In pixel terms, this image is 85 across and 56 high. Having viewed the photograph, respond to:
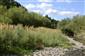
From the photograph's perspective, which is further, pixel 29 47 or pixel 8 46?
pixel 29 47


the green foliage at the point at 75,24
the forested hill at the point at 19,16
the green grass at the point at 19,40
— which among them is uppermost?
the green grass at the point at 19,40

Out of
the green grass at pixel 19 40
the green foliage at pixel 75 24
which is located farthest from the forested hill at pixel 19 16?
the green grass at pixel 19 40

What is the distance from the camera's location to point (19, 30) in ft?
70.1

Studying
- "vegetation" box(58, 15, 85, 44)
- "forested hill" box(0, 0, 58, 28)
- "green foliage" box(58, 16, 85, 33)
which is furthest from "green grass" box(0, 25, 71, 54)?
"green foliage" box(58, 16, 85, 33)

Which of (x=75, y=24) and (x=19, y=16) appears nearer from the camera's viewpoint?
(x=19, y=16)

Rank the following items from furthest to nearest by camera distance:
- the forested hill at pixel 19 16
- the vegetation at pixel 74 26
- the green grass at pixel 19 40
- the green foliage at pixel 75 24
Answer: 1. the green foliage at pixel 75 24
2. the forested hill at pixel 19 16
3. the vegetation at pixel 74 26
4. the green grass at pixel 19 40

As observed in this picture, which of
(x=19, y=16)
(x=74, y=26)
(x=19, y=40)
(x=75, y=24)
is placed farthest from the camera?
(x=75, y=24)

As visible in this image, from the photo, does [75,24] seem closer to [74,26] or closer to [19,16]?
[74,26]

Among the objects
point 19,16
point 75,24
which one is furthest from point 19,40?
point 75,24

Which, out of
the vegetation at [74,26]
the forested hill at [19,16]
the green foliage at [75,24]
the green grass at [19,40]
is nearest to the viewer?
the green grass at [19,40]

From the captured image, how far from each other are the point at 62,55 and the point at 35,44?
3.60 m

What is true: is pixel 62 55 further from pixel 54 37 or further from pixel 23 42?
pixel 54 37

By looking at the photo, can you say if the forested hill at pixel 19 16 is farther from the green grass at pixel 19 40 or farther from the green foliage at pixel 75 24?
the green grass at pixel 19 40

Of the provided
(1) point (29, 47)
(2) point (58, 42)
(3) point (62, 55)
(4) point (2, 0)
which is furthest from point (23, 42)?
(4) point (2, 0)
